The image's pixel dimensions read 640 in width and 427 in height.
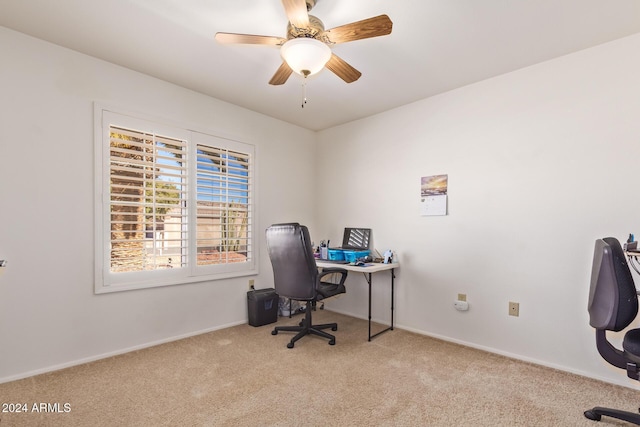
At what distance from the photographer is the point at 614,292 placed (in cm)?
150

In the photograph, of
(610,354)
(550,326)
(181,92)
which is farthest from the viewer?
(181,92)

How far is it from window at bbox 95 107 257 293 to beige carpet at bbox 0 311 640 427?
2.45 feet

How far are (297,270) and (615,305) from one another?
2.09 metres

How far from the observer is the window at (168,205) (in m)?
2.58

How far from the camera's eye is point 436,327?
3080 mm

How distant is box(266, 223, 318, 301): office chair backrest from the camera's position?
270cm

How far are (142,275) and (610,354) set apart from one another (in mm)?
3311

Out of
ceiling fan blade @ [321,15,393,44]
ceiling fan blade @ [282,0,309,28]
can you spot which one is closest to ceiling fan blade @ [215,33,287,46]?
ceiling fan blade @ [282,0,309,28]

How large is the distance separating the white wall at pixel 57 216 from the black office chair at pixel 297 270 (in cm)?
102

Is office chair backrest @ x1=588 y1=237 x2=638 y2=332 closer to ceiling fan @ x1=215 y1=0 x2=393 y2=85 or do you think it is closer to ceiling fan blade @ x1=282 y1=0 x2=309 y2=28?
ceiling fan @ x1=215 y1=0 x2=393 y2=85

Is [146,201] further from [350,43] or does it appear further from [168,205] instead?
[350,43]

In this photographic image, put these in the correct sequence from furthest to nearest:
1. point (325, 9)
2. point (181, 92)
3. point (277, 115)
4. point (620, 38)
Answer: point (277, 115) < point (181, 92) < point (620, 38) < point (325, 9)

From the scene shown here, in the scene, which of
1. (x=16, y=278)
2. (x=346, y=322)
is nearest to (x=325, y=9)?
(x=16, y=278)

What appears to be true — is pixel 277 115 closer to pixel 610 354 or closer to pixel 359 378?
pixel 359 378
